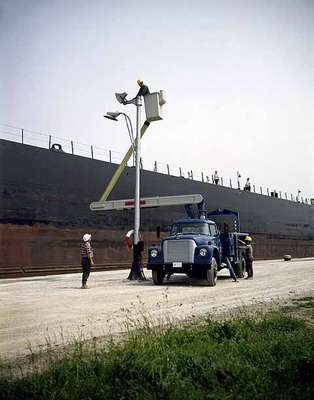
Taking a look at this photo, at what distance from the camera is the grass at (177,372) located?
11.4ft

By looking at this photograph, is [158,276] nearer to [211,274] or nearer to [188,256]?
[188,256]

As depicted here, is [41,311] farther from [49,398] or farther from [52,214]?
[52,214]

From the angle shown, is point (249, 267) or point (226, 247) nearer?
point (226, 247)

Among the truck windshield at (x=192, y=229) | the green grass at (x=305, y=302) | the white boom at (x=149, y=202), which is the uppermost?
the white boom at (x=149, y=202)

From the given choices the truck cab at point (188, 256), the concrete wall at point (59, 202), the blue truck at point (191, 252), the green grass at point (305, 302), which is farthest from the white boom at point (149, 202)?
the green grass at point (305, 302)

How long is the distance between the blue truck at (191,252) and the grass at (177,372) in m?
7.86

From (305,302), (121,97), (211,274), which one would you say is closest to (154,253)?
(211,274)

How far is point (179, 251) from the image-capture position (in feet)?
43.1

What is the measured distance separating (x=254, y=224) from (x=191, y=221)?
2355 centimetres

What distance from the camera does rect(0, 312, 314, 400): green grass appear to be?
11.4ft

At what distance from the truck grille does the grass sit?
25.9 ft

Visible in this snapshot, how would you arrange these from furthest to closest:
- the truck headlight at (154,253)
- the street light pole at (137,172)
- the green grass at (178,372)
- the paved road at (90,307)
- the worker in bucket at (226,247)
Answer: the street light pole at (137,172), the worker in bucket at (226,247), the truck headlight at (154,253), the paved road at (90,307), the green grass at (178,372)

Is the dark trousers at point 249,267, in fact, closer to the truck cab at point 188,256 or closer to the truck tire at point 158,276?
the truck cab at point 188,256

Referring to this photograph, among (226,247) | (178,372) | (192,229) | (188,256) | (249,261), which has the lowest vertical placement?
(178,372)
